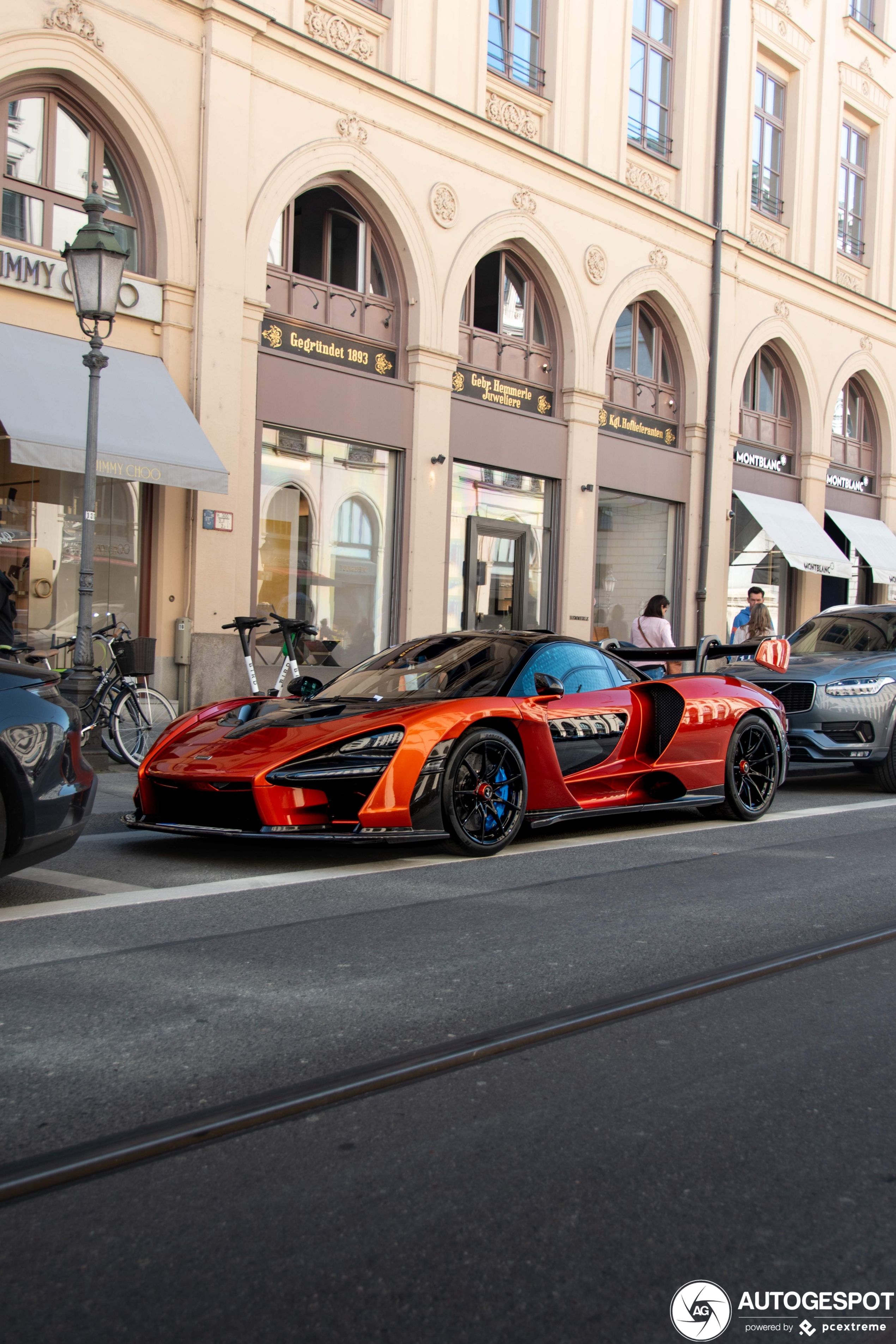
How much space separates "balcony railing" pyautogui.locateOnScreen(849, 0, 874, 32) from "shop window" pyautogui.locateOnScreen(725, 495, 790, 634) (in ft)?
36.4

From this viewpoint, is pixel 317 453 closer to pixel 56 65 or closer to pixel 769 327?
pixel 56 65

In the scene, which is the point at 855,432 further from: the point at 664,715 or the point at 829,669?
the point at 664,715

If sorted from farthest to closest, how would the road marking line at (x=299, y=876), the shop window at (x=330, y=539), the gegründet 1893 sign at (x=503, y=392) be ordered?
the gegründet 1893 sign at (x=503, y=392) → the shop window at (x=330, y=539) → the road marking line at (x=299, y=876)

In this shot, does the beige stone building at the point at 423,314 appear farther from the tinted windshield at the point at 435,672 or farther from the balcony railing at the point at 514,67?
the tinted windshield at the point at 435,672

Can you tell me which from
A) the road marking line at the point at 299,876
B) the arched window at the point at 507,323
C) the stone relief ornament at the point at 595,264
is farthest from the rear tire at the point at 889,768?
the stone relief ornament at the point at 595,264

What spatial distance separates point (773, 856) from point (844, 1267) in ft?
16.5

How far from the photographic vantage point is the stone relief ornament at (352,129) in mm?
15336

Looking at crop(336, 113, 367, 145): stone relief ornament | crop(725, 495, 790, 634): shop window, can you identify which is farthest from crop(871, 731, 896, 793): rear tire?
crop(725, 495, 790, 634): shop window

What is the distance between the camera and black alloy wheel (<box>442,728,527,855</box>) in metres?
6.69

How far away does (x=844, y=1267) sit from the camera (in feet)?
7.94

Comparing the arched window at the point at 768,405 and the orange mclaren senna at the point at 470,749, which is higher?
the arched window at the point at 768,405

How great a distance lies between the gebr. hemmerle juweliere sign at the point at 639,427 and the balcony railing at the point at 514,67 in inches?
193

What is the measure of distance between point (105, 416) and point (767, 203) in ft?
51.2

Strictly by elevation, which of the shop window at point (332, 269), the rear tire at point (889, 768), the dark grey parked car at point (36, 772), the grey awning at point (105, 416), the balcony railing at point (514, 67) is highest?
the balcony railing at point (514, 67)
